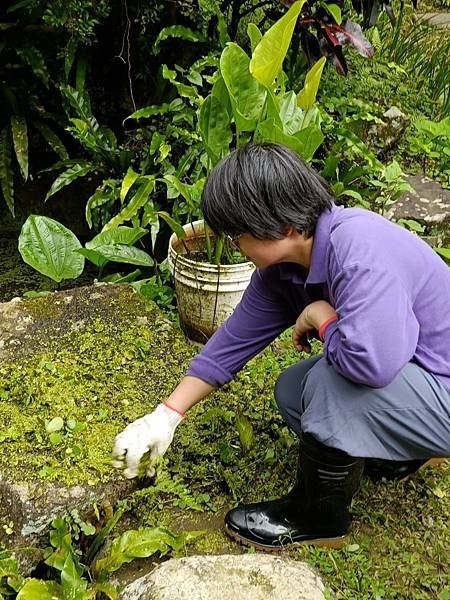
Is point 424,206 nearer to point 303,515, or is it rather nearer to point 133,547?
point 303,515

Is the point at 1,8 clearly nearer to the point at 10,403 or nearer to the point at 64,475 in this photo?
the point at 10,403

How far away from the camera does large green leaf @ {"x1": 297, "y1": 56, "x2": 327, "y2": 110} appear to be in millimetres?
2410

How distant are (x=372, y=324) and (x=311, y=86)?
1.33 m

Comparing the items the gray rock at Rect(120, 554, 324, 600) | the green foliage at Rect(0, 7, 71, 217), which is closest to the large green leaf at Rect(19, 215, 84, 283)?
the green foliage at Rect(0, 7, 71, 217)

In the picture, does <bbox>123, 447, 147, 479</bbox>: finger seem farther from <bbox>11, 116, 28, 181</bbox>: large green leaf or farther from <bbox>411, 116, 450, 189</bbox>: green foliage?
<bbox>411, 116, 450, 189</bbox>: green foliage

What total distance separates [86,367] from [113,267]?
1572 mm

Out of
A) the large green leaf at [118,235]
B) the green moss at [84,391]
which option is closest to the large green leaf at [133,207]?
the large green leaf at [118,235]

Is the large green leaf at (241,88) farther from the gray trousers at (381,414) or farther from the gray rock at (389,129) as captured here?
the gray rock at (389,129)

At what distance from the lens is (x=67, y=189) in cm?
401

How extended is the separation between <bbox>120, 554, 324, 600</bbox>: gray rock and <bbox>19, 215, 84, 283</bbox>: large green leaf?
135cm

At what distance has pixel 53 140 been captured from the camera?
3.59 meters

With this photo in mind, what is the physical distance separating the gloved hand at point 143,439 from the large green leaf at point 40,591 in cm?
33

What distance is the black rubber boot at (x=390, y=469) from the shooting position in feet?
6.44

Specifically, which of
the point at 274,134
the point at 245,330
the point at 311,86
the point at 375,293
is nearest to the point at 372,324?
the point at 375,293
